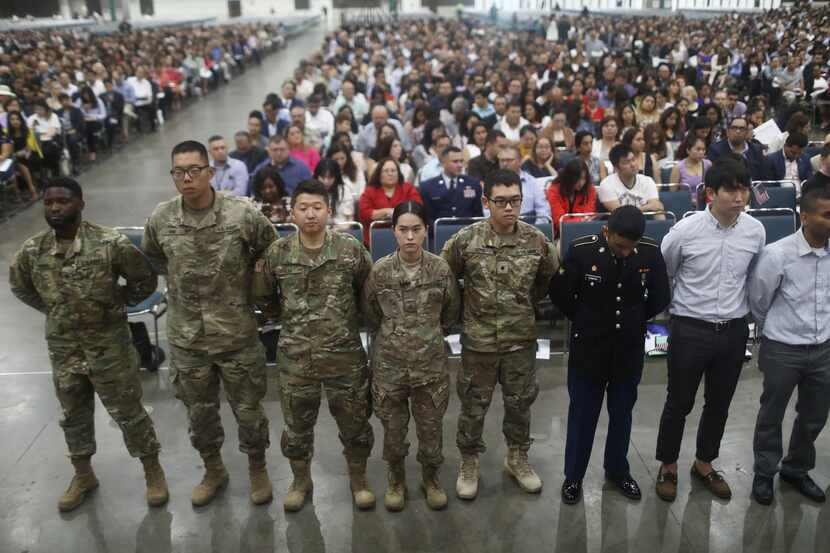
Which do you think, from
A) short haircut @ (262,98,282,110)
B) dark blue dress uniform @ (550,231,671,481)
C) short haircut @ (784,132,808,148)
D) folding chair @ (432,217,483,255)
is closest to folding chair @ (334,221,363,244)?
folding chair @ (432,217,483,255)

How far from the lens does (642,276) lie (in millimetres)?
3021

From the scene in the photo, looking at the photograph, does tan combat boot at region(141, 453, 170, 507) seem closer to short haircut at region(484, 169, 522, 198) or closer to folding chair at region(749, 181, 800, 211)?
short haircut at region(484, 169, 522, 198)

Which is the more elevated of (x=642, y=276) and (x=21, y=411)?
(x=642, y=276)

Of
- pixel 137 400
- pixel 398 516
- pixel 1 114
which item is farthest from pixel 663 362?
pixel 1 114

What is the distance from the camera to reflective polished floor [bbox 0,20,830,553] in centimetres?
315

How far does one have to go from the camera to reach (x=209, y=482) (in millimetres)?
3461

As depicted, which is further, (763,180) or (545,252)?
(763,180)

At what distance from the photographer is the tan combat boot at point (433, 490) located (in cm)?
334

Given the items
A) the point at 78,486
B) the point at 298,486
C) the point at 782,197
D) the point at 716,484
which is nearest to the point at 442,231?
the point at 298,486

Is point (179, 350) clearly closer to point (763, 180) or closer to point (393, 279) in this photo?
point (393, 279)

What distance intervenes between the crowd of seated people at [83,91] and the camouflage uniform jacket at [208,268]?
617 centimetres

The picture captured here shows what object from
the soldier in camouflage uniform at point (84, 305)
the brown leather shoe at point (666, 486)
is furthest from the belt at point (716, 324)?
the soldier in camouflage uniform at point (84, 305)

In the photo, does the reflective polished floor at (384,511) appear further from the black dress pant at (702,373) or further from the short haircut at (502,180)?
the short haircut at (502,180)

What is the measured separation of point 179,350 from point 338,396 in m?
0.74
